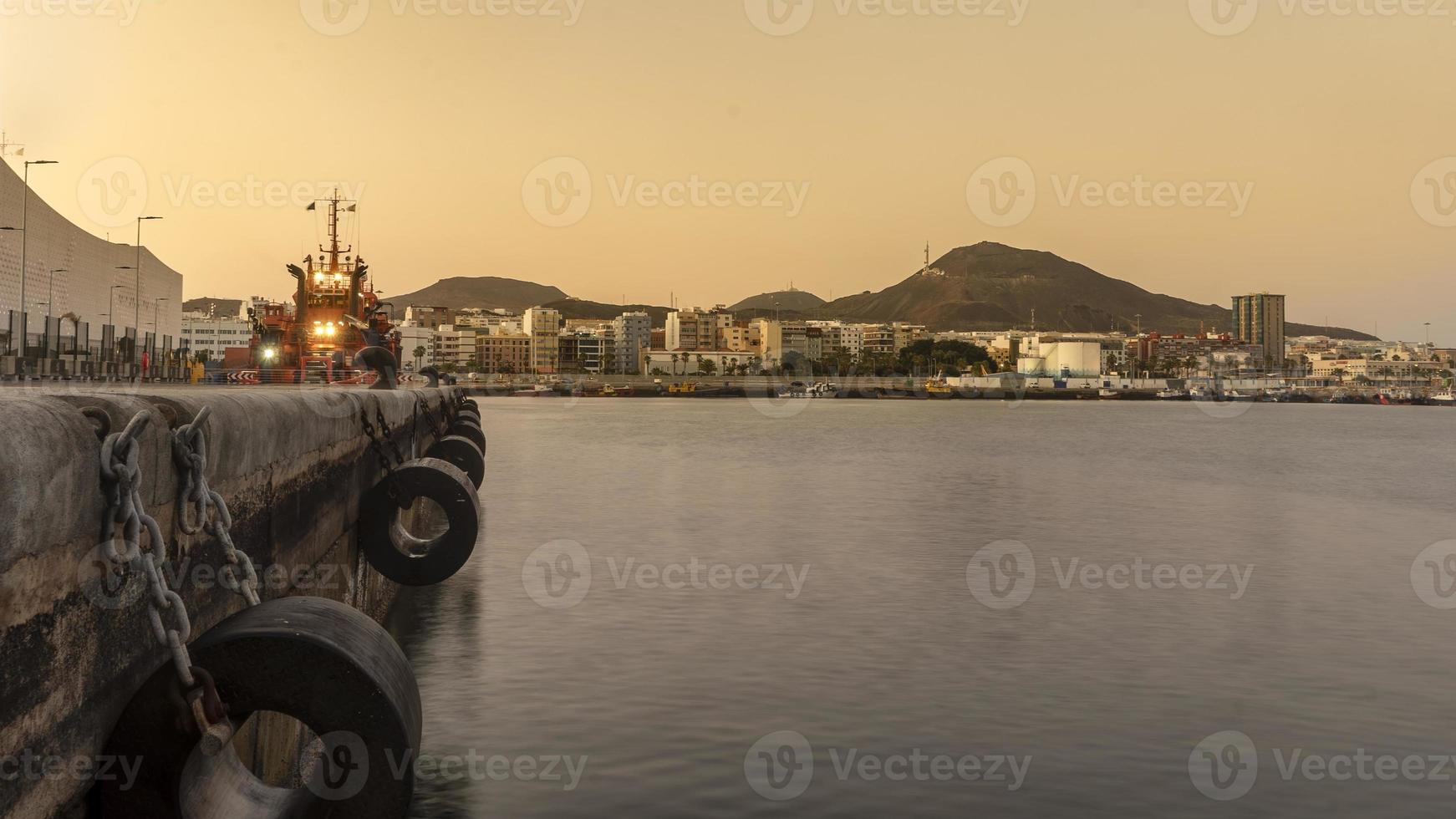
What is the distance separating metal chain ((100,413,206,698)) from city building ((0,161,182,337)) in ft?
346

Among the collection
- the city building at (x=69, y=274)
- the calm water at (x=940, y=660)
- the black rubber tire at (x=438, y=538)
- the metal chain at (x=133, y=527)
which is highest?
the city building at (x=69, y=274)

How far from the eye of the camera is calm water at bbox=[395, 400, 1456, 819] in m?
9.89

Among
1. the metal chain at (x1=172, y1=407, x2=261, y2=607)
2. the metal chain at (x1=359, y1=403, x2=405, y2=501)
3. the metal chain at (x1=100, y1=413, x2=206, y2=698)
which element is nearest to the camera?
the metal chain at (x1=100, y1=413, x2=206, y2=698)

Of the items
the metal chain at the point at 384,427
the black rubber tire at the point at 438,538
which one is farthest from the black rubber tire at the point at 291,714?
the metal chain at the point at 384,427

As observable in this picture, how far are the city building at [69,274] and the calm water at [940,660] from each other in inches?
3499

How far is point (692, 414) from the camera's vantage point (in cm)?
14050

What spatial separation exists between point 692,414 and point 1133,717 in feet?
422

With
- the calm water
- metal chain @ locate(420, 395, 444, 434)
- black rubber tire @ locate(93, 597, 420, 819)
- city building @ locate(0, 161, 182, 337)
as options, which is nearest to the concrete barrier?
black rubber tire @ locate(93, 597, 420, 819)

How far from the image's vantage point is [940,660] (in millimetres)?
14695

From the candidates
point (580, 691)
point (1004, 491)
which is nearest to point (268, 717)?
point (580, 691)

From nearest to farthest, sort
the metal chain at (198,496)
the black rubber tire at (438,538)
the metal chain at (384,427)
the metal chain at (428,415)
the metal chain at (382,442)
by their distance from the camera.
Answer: the metal chain at (198,496) < the metal chain at (382,442) < the black rubber tire at (438,538) < the metal chain at (384,427) < the metal chain at (428,415)

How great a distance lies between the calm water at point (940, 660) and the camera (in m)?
9.89

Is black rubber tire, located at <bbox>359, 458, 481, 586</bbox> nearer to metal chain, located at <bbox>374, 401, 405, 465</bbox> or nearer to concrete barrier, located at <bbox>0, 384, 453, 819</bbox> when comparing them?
metal chain, located at <bbox>374, 401, 405, 465</bbox>

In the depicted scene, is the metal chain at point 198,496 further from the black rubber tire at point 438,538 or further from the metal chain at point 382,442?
the black rubber tire at point 438,538
